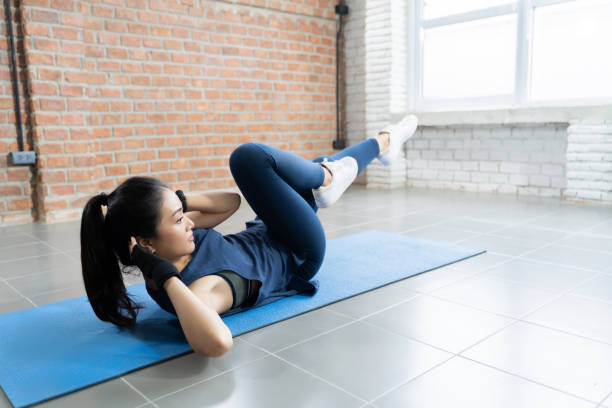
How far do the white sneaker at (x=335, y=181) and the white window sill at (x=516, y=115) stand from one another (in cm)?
266

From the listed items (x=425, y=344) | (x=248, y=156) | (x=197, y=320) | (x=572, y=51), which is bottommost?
(x=425, y=344)

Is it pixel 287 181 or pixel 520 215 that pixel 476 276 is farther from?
pixel 520 215

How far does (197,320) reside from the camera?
1.28 meters

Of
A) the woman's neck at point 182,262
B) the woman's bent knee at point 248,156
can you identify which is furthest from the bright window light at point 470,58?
the woman's neck at point 182,262

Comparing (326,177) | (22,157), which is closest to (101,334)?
(326,177)

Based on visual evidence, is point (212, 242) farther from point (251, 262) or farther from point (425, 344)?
point (425, 344)

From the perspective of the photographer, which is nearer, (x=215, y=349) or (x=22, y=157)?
(x=215, y=349)

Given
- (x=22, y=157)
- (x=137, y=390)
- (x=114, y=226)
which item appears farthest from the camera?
(x=22, y=157)

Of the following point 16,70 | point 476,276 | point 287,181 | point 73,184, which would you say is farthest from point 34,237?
point 476,276

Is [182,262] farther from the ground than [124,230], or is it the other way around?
[124,230]

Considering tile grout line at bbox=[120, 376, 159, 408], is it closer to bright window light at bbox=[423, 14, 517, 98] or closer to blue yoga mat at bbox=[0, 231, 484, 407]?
blue yoga mat at bbox=[0, 231, 484, 407]

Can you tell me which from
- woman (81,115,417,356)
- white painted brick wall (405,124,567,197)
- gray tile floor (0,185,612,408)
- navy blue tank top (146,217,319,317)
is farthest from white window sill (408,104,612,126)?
navy blue tank top (146,217,319,317)

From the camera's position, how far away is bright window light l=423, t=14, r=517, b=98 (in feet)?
14.5

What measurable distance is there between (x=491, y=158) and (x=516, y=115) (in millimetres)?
541
